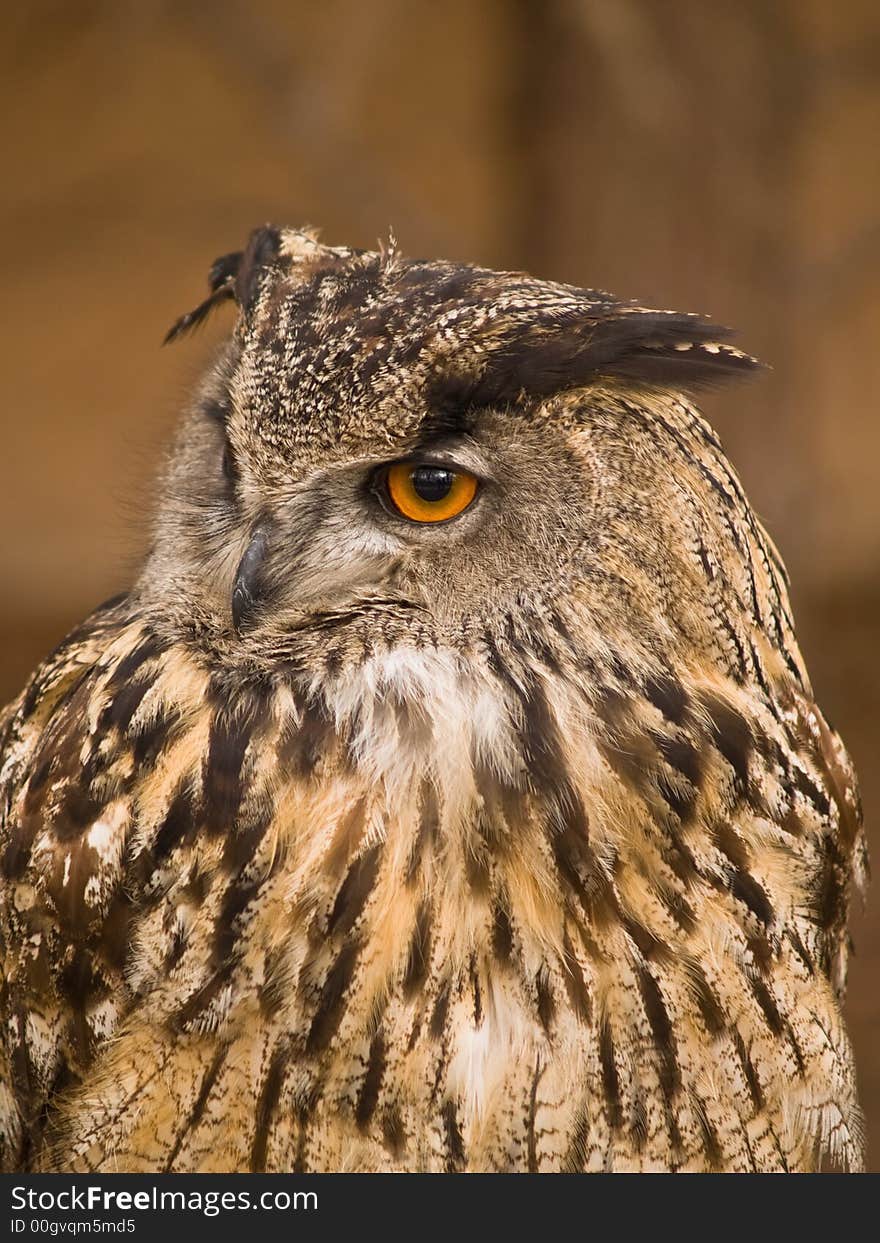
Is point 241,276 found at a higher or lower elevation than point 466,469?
higher

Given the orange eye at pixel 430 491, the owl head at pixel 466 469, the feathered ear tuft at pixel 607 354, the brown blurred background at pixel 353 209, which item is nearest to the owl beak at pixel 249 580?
the owl head at pixel 466 469

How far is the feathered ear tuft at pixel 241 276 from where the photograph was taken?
163cm

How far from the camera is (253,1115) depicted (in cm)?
153

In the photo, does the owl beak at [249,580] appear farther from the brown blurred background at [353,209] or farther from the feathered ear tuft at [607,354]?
the brown blurred background at [353,209]

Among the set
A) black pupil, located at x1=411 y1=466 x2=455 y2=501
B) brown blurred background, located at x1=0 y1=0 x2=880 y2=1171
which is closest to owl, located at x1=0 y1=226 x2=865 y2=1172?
black pupil, located at x1=411 y1=466 x2=455 y2=501

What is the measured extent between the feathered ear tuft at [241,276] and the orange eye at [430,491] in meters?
0.30

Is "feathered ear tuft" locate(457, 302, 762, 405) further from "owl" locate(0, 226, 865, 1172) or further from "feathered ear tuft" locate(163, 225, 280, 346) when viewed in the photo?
"feathered ear tuft" locate(163, 225, 280, 346)

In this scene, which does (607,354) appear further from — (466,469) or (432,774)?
(432,774)

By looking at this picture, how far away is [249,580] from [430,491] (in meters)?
0.21

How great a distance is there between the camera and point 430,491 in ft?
4.72

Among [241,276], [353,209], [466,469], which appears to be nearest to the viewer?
[466,469]

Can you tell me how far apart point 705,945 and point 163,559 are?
731 mm

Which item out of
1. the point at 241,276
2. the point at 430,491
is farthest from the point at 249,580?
the point at 241,276

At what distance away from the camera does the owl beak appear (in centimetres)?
147
